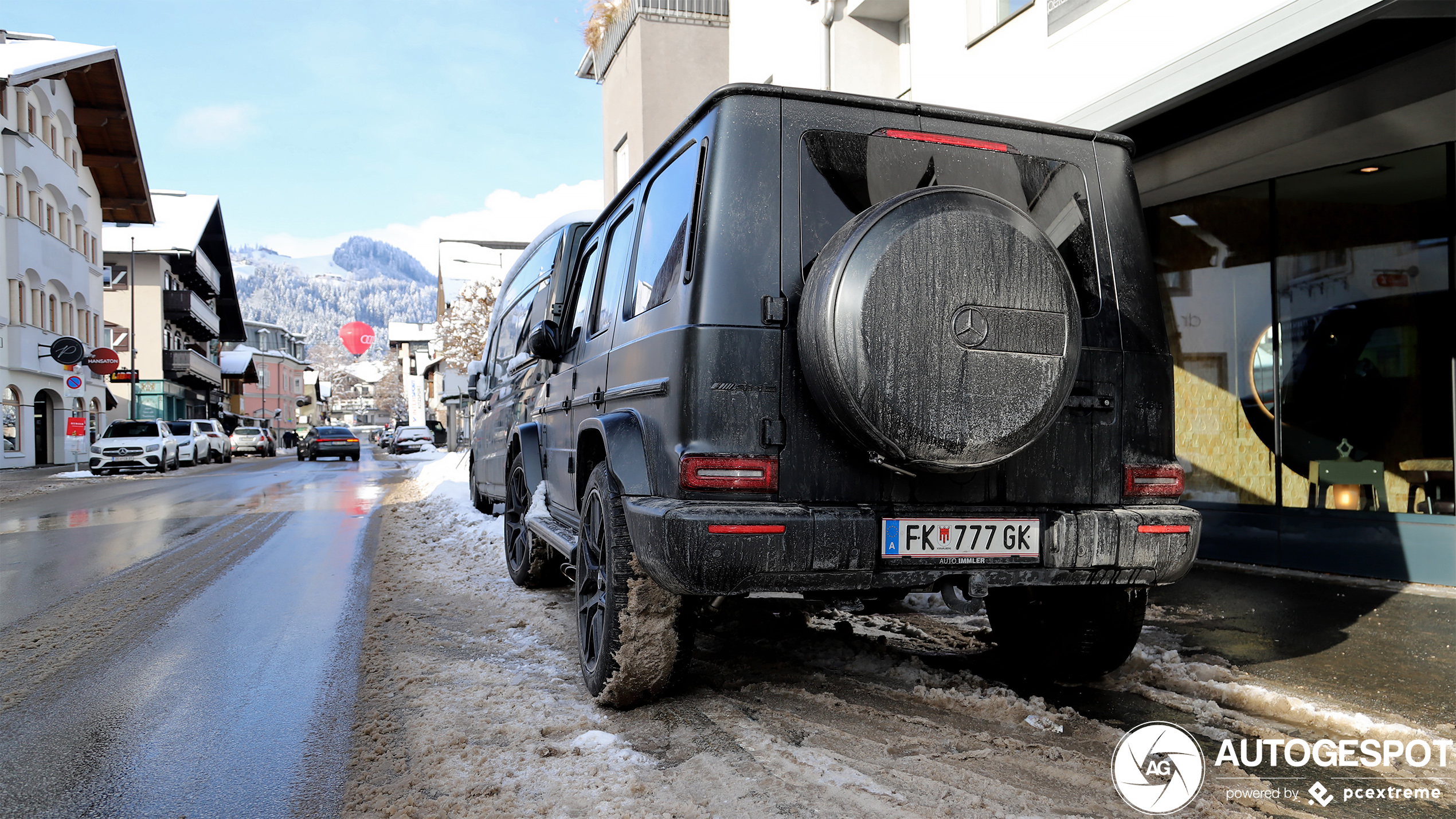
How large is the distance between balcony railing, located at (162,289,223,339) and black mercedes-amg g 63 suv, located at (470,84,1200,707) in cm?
5532

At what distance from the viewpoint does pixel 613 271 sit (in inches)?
171

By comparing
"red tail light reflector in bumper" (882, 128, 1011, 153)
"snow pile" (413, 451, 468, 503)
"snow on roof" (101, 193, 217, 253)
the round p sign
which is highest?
"snow on roof" (101, 193, 217, 253)

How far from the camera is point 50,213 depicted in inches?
1341

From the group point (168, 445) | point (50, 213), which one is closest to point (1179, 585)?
point (168, 445)

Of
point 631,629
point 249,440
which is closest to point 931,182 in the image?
point 631,629

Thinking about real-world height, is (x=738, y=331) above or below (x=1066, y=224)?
below

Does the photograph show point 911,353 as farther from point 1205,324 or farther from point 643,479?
point 1205,324

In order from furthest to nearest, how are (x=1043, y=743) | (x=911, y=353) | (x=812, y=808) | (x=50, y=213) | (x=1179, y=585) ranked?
(x=50, y=213)
(x=1179, y=585)
(x=1043, y=743)
(x=911, y=353)
(x=812, y=808)

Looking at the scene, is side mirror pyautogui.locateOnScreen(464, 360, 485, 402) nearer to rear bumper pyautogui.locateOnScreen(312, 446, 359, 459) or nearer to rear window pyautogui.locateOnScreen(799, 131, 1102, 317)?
rear window pyautogui.locateOnScreen(799, 131, 1102, 317)

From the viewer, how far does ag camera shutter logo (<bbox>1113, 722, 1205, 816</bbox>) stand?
2.74 meters

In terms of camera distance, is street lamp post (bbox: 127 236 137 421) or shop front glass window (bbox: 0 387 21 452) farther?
street lamp post (bbox: 127 236 137 421)

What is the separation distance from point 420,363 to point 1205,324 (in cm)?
9448

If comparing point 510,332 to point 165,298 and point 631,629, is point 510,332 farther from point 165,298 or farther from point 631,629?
point 165,298

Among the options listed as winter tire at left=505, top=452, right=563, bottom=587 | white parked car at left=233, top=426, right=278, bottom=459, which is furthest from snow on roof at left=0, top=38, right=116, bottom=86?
winter tire at left=505, top=452, right=563, bottom=587
